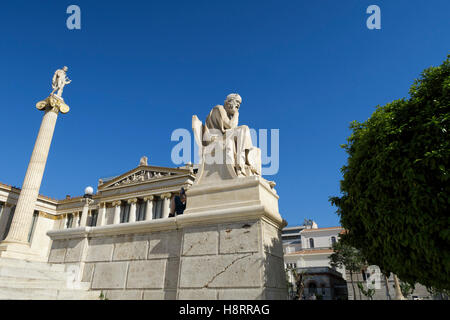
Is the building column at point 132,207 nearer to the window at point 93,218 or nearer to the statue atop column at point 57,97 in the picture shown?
the window at point 93,218

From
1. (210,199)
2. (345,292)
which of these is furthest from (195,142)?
(345,292)

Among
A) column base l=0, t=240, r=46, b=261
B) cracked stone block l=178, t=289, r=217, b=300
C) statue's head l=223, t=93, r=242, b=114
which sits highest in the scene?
statue's head l=223, t=93, r=242, b=114

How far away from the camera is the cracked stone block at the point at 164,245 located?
224 inches

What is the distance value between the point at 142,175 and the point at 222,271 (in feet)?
150

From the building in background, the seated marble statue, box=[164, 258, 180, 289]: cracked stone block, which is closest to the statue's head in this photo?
the seated marble statue

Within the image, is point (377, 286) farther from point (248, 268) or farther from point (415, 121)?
point (248, 268)

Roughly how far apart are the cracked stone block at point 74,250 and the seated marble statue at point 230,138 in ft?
12.5

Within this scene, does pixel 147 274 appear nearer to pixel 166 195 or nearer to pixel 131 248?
pixel 131 248

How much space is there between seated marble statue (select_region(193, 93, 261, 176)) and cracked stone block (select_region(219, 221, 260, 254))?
1.29 metres

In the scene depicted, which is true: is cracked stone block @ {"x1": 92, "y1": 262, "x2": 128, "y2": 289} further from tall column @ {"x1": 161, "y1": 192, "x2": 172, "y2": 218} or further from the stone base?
tall column @ {"x1": 161, "y1": 192, "x2": 172, "y2": 218}

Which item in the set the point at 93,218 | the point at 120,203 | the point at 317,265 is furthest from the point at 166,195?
the point at 317,265

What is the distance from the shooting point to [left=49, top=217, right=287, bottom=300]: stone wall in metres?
4.73

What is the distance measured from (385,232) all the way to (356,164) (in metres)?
2.30

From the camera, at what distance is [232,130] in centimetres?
645
